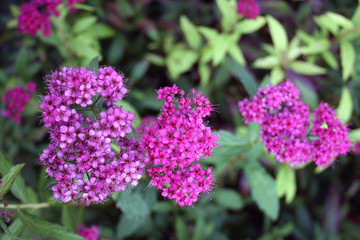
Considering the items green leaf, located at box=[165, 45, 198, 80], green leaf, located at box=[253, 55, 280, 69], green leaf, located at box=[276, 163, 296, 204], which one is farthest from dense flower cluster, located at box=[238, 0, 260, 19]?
green leaf, located at box=[276, 163, 296, 204]

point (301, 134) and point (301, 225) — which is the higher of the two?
point (301, 134)

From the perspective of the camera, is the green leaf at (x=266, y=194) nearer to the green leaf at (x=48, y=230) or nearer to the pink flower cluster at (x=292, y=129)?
the pink flower cluster at (x=292, y=129)

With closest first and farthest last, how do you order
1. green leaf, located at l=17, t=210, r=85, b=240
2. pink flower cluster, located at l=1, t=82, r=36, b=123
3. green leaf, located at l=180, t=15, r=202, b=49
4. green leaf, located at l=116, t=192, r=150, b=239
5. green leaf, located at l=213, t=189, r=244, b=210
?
green leaf, located at l=17, t=210, r=85, b=240 < green leaf, located at l=116, t=192, r=150, b=239 < pink flower cluster, located at l=1, t=82, r=36, b=123 < green leaf, located at l=213, t=189, r=244, b=210 < green leaf, located at l=180, t=15, r=202, b=49

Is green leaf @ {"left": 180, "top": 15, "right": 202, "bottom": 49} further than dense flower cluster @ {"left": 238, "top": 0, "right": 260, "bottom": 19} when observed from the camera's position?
Yes

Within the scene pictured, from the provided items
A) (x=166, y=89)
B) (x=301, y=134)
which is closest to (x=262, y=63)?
(x=301, y=134)

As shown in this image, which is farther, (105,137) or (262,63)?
(262,63)

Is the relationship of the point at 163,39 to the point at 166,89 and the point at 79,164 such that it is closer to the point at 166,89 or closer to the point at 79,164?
the point at 166,89

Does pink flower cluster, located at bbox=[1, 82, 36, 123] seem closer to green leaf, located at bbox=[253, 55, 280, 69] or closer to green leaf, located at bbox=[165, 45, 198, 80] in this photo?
green leaf, located at bbox=[165, 45, 198, 80]
